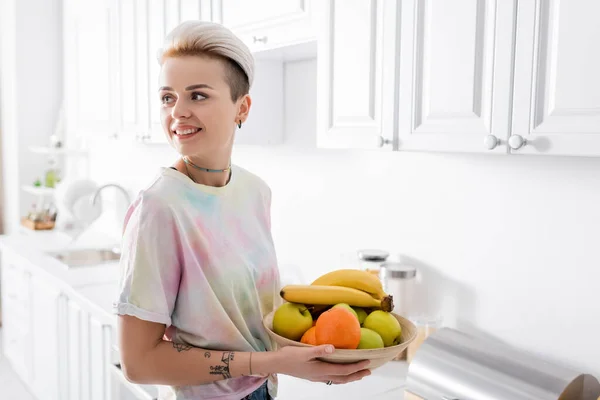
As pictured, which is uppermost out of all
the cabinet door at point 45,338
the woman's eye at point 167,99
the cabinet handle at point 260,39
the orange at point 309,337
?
the cabinet handle at point 260,39

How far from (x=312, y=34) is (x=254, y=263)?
2.85 feet

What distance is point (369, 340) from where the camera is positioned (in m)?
1.02

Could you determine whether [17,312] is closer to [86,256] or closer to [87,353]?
[86,256]

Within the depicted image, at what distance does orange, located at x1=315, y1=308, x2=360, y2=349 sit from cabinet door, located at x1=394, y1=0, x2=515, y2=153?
485 mm

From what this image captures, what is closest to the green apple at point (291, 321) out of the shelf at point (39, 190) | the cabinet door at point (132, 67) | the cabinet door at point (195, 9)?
the cabinet door at point (195, 9)

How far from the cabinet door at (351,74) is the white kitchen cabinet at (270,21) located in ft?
0.27

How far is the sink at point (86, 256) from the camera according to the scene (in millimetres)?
3225

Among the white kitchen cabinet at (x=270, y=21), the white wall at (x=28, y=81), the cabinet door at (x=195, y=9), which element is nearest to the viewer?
the white kitchen cabinet at (x=270, y=21)

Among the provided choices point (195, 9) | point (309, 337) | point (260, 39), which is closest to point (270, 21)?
point (260, 39)

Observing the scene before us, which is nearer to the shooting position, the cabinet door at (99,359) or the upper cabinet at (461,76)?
the upper cabinet at (461,76)

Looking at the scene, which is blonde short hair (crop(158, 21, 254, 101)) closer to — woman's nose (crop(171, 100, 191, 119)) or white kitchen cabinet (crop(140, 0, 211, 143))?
woman's nose (crop(171, 100, 191, 119))

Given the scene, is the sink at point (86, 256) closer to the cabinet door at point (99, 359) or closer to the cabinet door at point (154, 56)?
the cabinet door at point (99, 359)

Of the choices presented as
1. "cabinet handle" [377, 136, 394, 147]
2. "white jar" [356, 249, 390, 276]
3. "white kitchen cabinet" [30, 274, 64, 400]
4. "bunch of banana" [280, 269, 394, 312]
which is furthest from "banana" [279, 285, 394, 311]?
"white kitchen cabinet" [30, 274, 64, 400]

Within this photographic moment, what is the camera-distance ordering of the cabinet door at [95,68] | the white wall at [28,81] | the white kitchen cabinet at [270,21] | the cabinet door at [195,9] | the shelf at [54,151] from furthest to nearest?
the white wall at [28,81], the shelf at [54,151], the cabinet door at [95,68], the cabinet door at [195,9], the white kitchen cabinet at [270,21]
